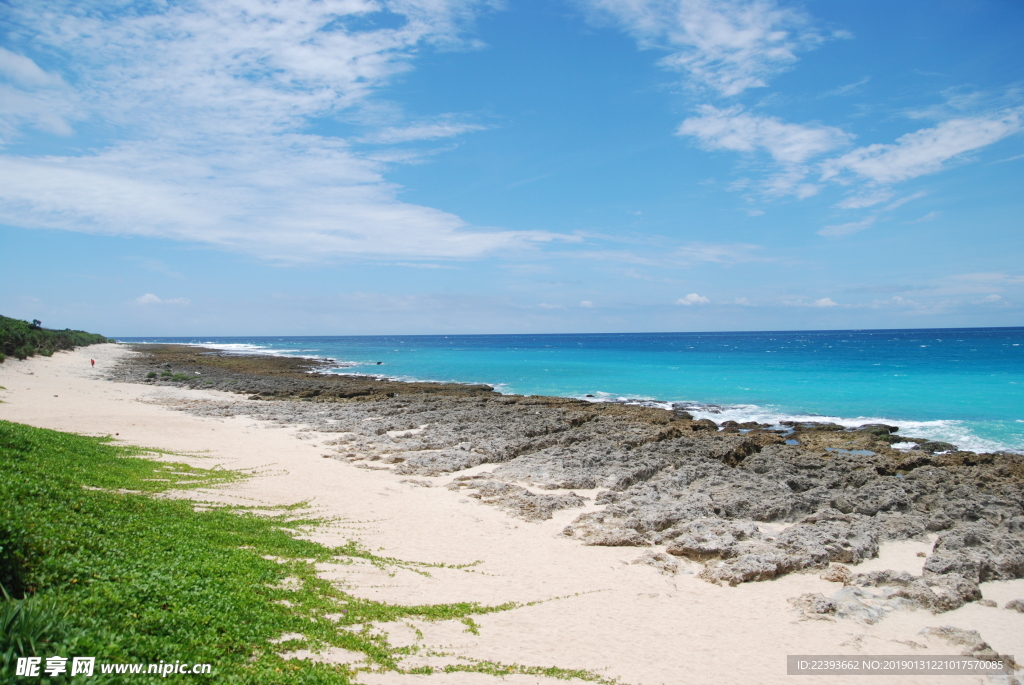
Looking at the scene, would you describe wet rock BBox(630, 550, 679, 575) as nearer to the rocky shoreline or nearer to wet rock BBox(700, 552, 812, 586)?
the rocky shoreline

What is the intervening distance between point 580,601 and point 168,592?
6.12 meters

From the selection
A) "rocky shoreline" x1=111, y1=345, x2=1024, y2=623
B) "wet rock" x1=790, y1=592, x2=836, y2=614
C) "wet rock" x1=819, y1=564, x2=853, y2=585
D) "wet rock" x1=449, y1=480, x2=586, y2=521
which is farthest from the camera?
"wet rock" x1=449, y1=480, x2=586, y2=521

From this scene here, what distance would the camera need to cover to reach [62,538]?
22.1ft

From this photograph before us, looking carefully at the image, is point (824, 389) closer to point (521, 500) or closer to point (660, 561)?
point (521, 500)

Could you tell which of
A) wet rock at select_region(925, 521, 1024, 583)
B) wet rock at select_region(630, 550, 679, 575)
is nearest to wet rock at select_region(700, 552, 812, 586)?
wet rock at select_region(630, 550, 679, 575)

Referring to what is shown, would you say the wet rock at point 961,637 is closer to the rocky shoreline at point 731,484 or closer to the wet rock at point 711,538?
the rocky shoreline at point 731,484

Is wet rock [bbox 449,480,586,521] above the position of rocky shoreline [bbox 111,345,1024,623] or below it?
below

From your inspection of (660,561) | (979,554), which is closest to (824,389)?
(979,554)

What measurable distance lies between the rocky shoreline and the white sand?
18.1 inches

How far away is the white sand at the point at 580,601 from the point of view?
7523 mm

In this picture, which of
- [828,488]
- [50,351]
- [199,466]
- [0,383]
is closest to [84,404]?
[0,383]

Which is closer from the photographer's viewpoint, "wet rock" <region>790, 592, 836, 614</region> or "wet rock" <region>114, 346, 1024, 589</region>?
"wet rock" <region>790, 592, 836, 614</region>

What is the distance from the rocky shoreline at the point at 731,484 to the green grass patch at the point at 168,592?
215 inches

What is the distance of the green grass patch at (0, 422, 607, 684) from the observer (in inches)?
199
